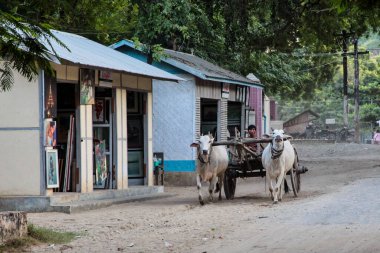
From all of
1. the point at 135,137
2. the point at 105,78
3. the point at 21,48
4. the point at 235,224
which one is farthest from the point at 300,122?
the point at 21,48

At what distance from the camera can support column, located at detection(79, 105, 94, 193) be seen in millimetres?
16344

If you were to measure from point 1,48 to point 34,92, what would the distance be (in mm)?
8699

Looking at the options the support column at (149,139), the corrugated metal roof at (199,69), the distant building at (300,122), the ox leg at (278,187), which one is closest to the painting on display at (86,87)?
the support column at (149,139)

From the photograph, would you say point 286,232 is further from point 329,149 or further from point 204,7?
point 329,149

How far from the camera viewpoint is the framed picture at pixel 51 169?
48.9 feet

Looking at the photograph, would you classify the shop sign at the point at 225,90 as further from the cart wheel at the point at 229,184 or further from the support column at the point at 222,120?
the cart wheel at the point at 229,184

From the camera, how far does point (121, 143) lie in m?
18.2

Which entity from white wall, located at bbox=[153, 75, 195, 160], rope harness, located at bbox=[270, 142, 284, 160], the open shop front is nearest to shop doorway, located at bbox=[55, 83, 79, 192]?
the open shop front

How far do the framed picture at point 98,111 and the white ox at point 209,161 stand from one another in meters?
3.09

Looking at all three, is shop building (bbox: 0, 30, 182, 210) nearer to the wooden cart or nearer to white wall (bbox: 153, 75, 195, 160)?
white wall (bbox: 153, 75, 195, 160)

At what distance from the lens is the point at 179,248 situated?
10102 millimetres

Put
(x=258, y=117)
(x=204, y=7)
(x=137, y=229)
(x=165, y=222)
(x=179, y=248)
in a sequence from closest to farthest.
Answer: (x=179, y=248) < (x=137, y=229) < (x=165, y=222) < (x=204, y=7) < (x=258, y=117)

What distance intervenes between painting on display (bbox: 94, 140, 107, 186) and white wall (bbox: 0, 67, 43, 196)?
121 inches

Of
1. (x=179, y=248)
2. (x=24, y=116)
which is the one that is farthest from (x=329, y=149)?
(x=179, y=248)
